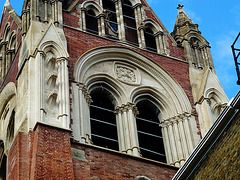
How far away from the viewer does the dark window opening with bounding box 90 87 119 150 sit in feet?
79.6

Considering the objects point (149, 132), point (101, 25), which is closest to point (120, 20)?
point (101, 25)

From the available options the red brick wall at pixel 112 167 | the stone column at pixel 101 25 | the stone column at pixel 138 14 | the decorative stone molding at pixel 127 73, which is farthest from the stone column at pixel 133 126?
the stone column at pixel 138 14

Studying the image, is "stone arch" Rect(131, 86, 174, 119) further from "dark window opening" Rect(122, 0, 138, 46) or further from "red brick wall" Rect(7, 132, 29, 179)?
"red brick wall" Rect(7, 132, 29, 179)

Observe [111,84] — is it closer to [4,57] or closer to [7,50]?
[7,50]

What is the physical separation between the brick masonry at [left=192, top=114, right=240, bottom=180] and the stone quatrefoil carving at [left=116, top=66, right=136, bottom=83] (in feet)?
35.4

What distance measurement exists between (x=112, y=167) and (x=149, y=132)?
398cm

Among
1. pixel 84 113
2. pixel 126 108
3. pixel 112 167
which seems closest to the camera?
pixel 112 167

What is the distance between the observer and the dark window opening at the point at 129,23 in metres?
28.6

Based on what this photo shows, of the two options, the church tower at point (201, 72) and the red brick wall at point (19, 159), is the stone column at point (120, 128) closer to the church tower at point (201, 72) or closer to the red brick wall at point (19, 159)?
the church tower at point (201, 72)

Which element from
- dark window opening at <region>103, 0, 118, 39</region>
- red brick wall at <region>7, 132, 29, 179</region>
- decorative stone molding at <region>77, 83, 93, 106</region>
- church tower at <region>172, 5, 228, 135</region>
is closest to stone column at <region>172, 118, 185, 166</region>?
church tower at <region>172, 5, 228, 135</region>

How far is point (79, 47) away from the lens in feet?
85.2

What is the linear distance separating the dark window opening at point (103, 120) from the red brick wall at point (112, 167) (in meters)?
1.72

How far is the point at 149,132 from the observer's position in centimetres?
2566

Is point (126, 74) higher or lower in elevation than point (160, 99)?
higher
